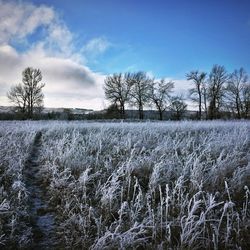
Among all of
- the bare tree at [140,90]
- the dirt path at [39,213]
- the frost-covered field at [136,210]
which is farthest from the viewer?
the bare tree at [140,90]

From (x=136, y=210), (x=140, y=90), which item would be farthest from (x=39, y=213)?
(x=140, y=90)

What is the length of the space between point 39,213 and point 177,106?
157 ft

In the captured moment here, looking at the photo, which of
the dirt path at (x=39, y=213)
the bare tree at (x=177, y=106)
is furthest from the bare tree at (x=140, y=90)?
the dirt path at (x=39, y=213)

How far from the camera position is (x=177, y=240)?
2852mm

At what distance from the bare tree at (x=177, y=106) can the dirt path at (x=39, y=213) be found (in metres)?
45.6

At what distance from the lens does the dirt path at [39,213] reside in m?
3.12

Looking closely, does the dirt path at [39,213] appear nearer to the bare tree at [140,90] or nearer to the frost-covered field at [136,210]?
the frost-covered field at [136,210]

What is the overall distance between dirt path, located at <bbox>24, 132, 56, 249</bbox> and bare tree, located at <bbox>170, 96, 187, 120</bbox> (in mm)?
45583

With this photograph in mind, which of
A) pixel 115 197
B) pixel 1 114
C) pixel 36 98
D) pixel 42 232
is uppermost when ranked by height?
pixel 36 98

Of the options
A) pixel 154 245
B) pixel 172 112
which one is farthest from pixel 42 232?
pixel 172 112

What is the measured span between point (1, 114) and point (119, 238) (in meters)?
43.1

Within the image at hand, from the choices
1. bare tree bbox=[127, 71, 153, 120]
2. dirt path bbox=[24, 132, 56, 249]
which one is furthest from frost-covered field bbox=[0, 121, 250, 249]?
bare tree bbox=[127, 71, 153, 120]

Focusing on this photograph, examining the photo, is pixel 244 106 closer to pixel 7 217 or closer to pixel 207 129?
pixel 207 129

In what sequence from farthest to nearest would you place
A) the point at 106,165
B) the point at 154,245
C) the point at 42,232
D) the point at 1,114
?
the point at 1,114
the point at 106,165
the point at 42,232
the point at 154,245
